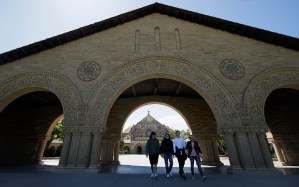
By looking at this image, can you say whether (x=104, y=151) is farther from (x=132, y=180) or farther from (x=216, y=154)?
(x=216, y=154)

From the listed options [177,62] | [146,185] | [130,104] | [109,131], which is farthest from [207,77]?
[109,131]

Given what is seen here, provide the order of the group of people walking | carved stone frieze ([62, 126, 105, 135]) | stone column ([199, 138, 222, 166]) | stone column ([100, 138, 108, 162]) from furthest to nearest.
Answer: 1. stone column ([100, 138, 108, 162])
2. stone column ([199, 138, 222, 166])
3. carved stone frieze ([62, 126, 105, 135])
4. the group of people walking

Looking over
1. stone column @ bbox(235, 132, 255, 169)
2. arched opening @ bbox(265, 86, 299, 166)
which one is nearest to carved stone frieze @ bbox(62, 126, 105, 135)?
stone column @ bbox(235, 132, 255, 169)

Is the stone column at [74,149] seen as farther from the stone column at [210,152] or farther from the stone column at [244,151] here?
the stone column at [210,152]

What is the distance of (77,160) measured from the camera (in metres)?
6.23

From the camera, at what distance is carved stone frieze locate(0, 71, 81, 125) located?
6988 millimetres

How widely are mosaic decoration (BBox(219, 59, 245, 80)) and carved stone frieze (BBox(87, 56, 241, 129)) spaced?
1.90ft

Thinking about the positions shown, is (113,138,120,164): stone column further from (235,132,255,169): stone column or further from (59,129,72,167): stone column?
(235,132,255,169): stone column

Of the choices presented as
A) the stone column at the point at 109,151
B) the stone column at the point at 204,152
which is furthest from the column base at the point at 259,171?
the stone column at the point at 109,151

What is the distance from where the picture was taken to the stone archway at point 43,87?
23.0ft

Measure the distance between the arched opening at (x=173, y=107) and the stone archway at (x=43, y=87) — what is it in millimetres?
3929

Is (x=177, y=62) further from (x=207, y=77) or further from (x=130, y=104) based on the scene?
(x=130, y=104)

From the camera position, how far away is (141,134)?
137 ft

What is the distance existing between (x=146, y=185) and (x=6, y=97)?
7343mm
